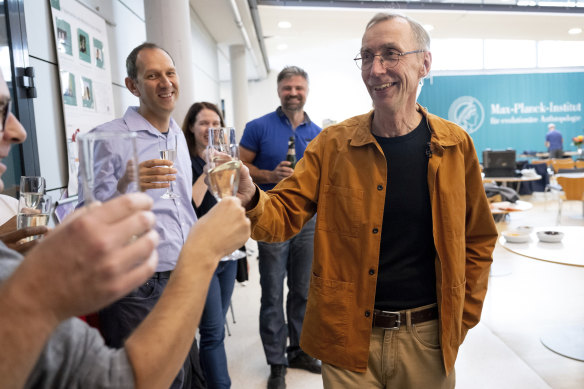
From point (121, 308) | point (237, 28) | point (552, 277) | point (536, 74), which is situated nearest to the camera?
point (121, 308)

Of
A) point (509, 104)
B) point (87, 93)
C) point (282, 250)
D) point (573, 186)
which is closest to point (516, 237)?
point (282, 250)

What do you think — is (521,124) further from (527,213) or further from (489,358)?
(489,358)

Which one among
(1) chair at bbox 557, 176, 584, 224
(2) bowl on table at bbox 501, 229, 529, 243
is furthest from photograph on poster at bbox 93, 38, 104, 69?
(1) chair at bbox 557, 176, 584, 224

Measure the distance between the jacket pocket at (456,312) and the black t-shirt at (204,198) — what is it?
1538 mm

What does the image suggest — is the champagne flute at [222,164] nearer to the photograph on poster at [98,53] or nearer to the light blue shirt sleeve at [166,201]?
the light blue shirt sleeve at [166,201]

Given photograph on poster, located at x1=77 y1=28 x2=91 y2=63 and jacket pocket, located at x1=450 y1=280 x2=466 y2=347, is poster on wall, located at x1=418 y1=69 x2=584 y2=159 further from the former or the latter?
jacket pocket, located at x1=450 y1=280 x2=466 y2=347

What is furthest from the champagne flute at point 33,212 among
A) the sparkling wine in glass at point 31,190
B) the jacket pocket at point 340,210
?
the jacket pocket at point 340,210

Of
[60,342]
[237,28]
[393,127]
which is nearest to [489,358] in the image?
[393,127]

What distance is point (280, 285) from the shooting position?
2943mm

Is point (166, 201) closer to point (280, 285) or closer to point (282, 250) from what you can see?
point (282, 250)

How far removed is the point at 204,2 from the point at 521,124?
46.1ft

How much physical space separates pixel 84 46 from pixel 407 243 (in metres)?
2.37

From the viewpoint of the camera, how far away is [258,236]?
1423mm

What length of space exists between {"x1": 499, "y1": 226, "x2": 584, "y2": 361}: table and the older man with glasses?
144 centimetres
